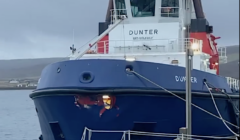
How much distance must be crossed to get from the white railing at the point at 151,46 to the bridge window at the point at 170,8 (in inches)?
30.8

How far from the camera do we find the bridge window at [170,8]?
63.7 ft

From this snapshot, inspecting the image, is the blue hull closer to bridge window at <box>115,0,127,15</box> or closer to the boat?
the boat

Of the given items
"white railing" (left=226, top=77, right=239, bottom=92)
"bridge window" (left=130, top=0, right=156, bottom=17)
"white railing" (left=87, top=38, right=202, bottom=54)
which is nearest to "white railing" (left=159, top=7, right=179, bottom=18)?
"bridge window" (left=130, top=0, right=156, bottom=17)

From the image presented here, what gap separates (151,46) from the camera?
63.0 feet

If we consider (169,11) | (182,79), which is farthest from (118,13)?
(182,79)

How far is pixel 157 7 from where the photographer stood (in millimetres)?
19375

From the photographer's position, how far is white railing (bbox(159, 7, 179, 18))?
63.8 ft

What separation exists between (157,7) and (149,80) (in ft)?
11.9

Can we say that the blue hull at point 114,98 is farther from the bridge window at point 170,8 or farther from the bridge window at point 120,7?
the bridge window at point 120,7

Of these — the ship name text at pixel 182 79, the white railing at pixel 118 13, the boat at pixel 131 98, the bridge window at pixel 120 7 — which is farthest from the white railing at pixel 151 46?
the ship name text at pixel 182 79

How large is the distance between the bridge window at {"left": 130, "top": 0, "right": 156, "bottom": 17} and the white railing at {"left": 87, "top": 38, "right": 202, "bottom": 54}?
76 centimetres

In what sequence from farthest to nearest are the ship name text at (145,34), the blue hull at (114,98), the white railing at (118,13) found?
the white railing at (118,13), the ship name text at (145,34), the blue hull at (114,98)

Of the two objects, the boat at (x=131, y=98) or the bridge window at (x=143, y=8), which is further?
the bridge window at (x=143, y=8)

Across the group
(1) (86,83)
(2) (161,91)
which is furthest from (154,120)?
(1) (86,83)
